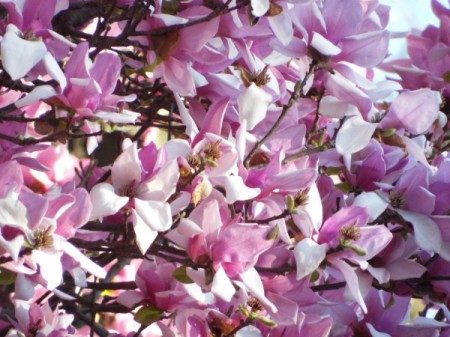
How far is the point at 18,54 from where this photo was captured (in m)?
0.78

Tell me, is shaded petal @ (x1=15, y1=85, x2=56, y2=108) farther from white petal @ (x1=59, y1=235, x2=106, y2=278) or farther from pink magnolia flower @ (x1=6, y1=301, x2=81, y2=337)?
pink magnolia flower @ (x1=6, y1=301, x2=81, y2=337)

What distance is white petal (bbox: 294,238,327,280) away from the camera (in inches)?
35.0

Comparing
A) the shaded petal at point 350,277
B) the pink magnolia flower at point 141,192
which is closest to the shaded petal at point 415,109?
Result: the shaded petal at point 350,277

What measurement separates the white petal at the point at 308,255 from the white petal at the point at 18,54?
33 cm

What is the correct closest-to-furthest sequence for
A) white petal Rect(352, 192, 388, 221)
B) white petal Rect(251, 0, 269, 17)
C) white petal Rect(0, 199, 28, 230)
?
white petal Rect(0, 199, 28, 230)
white petal Rect(251, 0, 269, 17)
white petal Rect(352, 192, 388, 221)

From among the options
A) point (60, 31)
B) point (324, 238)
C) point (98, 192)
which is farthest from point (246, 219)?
point (60, 31)

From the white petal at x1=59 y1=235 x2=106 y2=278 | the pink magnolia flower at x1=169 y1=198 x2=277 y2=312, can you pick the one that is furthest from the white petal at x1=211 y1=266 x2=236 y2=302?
the white petal at x1=59 y1=235 x2=106 y2=278

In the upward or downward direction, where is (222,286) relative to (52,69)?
downward

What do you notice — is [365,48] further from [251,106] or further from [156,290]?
[156,290]

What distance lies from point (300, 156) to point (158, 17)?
22cm

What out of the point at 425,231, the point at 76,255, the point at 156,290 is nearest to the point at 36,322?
the point at 156,290

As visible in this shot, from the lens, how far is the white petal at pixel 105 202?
32.7 inches

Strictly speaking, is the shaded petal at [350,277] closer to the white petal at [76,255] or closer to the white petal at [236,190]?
the white petal at [236,190]

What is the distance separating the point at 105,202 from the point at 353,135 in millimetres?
310
